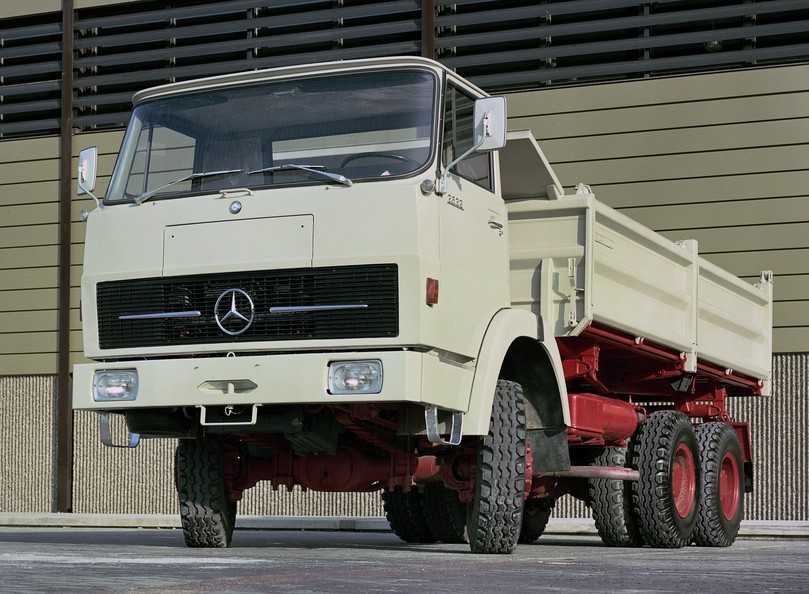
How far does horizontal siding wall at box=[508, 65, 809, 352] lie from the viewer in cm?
1584

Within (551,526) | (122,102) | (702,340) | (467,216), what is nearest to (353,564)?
(467,216)

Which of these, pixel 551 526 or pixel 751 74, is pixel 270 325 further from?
pixel 751 74

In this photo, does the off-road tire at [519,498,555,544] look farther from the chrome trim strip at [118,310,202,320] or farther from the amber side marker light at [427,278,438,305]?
the chrome trim strip at [118,310,202,320]

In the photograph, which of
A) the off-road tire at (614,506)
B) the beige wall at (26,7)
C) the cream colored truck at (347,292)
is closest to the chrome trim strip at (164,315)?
the cream colored truck at (347,292)

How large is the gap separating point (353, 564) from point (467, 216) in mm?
2266

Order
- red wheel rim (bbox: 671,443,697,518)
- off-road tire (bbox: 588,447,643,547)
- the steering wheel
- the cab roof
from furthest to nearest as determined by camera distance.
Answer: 1. red wheel rim (bbox: 671,443,697,518)
2. off-road tire (bbox: 588,447,643,547)
3. the cab roof
4. the steering wheel

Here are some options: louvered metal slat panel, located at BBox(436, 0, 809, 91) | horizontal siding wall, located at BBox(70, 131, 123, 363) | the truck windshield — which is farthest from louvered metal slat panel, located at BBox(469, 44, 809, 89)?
the truck windshield

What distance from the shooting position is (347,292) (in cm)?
805

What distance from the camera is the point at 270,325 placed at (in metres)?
8.18

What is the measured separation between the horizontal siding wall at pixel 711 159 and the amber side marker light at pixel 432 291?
8.55m

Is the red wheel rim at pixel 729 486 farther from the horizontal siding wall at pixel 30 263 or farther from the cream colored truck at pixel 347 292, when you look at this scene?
the horizontal siding wall at pixel 30 263

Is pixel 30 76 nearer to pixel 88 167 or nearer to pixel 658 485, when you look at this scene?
pixel 88 167

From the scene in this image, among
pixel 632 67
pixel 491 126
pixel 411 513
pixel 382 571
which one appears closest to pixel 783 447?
pixel 632 67

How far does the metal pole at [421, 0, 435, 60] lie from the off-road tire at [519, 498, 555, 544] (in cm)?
720
